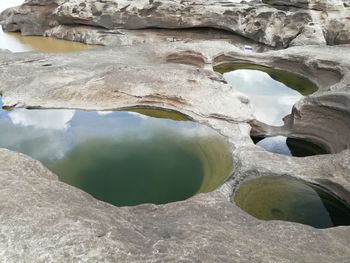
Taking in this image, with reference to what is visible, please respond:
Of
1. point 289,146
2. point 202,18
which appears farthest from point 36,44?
point 289,146

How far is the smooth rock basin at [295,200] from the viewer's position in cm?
716

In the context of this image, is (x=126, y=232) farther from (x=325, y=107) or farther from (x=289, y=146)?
(x=289, y=146)

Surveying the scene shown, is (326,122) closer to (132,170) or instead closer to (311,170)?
(311,170)

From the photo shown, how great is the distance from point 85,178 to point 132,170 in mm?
1057

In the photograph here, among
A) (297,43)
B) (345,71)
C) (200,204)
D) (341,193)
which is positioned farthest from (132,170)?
(297,43)

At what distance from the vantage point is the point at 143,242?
3.82 m

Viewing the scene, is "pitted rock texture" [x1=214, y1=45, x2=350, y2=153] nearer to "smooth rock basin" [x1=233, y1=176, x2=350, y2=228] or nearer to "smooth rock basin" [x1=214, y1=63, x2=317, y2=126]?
"smooth rock basin" [x1=214, y1=63, x2=317, y2=126]

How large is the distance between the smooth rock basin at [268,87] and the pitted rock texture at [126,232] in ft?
24.3

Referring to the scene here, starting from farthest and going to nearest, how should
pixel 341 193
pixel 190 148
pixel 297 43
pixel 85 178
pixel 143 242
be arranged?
pixel 297 43
pixel 190 148
pixel 85 178
pixel 341 193
pixel 143 242

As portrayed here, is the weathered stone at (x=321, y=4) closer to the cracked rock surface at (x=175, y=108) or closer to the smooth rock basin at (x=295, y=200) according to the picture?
the cracked rock surface at (x=175, y=108)

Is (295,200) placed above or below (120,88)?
below

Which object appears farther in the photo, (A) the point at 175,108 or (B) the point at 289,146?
(B) the point at 289,146

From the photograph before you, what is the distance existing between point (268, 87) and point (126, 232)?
12.0 metres

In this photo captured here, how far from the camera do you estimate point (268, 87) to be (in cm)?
1484
